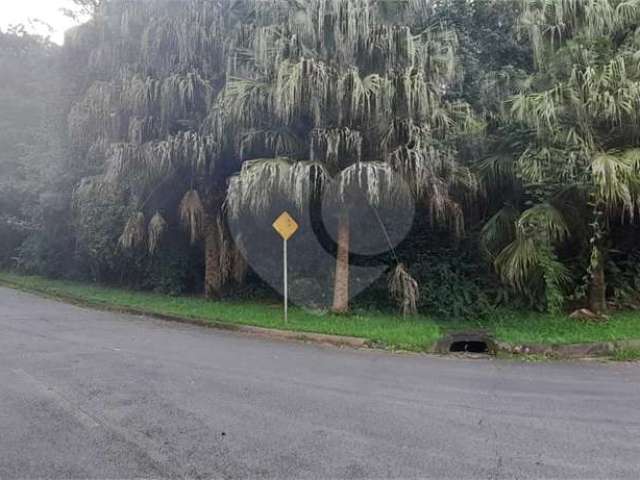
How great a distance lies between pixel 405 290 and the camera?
11.7m

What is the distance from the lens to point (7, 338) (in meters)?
9.15

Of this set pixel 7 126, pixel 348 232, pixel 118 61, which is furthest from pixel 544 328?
pixel 7 126

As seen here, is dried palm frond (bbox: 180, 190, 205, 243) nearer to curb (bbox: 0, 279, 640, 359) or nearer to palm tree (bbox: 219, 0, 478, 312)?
palm tree (bbox: 219, 0, 478, 312)

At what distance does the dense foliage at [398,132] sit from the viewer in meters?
10.6

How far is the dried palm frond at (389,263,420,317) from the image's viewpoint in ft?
38.5

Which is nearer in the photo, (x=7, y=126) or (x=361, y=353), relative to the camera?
(x=361, y=353)

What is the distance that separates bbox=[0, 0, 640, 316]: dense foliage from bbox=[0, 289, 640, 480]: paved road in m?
3.72

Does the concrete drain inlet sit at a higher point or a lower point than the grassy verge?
lower

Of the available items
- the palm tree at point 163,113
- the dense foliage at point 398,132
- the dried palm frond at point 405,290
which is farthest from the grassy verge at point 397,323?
the palm tree at point 163,113

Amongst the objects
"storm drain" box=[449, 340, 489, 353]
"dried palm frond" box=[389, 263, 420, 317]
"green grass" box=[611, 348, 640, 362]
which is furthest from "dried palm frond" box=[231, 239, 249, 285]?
"green grass" box=[611, 348, 640, 362]

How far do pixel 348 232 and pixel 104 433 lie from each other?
27.3ft

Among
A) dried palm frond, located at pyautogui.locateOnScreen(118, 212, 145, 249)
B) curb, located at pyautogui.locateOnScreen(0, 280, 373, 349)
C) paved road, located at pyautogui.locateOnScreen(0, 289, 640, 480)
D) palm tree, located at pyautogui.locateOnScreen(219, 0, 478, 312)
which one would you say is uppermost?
palm tree, located at pyautogui.locateOnScreen(219, 0, 478, 312)

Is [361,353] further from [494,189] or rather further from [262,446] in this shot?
[494,189]

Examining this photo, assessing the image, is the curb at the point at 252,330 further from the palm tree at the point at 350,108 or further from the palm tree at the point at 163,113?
the palm tree at the point at 350,108
